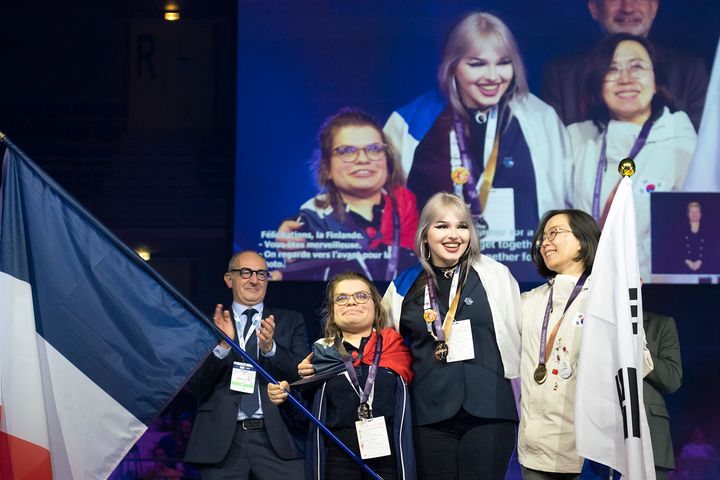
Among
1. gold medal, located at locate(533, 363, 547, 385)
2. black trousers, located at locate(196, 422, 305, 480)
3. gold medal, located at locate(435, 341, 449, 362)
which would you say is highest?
gold medal, located at locate(435, 341, 449, 362)

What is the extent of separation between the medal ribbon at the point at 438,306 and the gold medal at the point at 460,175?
7.52 feet

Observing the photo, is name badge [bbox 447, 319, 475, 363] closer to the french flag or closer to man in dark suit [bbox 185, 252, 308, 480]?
man in dark suit [bbox 185, 252, 308, 480]

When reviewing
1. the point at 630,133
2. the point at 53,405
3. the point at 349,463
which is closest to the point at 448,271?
the point at 349,463

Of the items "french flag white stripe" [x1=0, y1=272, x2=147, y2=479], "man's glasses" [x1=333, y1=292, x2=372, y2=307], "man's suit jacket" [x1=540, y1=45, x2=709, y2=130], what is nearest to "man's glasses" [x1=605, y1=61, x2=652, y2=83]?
"man's suit jacket" [x1=540, y1=45, x2=709, y2=130]

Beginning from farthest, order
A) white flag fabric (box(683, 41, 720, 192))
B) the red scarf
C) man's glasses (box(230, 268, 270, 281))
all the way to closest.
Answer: white flag fabric (box(683, 41, 720, 192)), man's glasses (box(230, 268, 270, 281)), the red scarf

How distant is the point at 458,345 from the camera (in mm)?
3781

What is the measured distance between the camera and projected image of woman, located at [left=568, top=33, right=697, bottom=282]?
20.0 feet

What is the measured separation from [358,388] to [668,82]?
3.37 metres

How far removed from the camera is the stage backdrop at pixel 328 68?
20.4 feet

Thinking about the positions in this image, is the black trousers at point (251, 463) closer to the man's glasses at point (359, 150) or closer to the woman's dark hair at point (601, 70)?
the man's glasses at point (359, 150)

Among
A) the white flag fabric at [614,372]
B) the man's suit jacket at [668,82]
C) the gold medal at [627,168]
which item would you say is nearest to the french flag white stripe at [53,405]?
the white flag fabric at [614,372]

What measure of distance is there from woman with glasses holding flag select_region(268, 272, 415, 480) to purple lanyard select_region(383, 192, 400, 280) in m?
2.12

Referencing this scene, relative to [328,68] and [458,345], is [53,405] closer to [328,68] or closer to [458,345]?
[458,345]

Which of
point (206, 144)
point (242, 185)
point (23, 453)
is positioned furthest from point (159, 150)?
point (23, 453)
